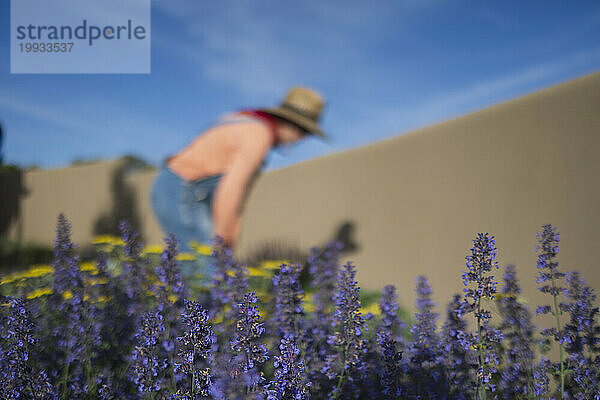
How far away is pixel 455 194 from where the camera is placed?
15.7ft

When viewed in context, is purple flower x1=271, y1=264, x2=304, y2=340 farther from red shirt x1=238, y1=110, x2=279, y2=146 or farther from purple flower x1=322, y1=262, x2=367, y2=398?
red shirt x1=238, y1=110, x2=279, y2=146

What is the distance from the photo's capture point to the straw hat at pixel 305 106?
3610 mm

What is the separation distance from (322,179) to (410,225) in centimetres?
227

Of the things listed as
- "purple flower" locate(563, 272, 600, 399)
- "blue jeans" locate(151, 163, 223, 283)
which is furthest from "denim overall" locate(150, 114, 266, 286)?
"purple flower" locate(563, 272, 600, 399)

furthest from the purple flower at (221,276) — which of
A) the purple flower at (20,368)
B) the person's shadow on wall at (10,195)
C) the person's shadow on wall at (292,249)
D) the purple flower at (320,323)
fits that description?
the person's shadow on wall at (10,195)

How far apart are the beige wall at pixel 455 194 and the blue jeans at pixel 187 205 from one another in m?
2.82

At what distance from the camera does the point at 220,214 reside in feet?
10.1

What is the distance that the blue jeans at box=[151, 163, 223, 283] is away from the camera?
3.45m

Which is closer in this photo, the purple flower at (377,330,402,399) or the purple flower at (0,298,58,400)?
the purple flower at (0,298,58,400)

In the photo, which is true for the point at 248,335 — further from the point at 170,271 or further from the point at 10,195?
the point at 10,195

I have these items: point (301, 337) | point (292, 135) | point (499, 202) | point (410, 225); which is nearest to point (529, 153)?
point (499, 202)

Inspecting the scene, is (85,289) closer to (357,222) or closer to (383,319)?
(383,319)

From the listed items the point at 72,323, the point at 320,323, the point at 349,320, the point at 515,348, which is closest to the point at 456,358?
the point at 515,348

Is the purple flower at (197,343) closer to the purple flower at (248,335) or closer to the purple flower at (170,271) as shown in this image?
the purple flower at (248,335)
